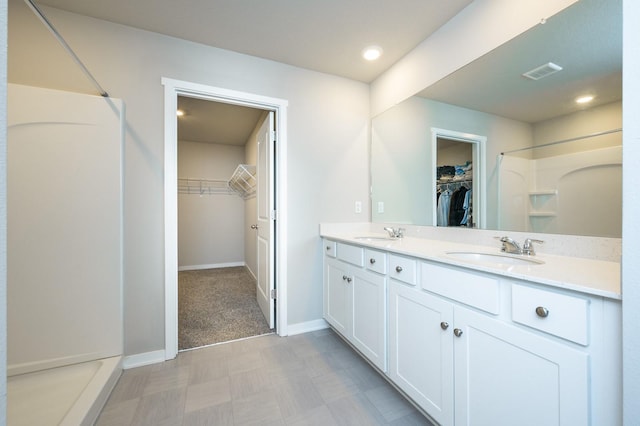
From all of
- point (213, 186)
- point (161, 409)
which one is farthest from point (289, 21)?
point (213, 186)

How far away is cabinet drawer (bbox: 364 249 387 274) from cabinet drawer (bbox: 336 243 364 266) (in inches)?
2.3

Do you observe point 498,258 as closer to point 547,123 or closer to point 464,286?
point 464,286

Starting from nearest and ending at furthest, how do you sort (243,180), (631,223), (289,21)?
(631,223)
(289,21)
(243,180)

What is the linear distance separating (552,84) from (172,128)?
236 cm

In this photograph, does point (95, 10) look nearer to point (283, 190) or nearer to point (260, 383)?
point (283, 190)

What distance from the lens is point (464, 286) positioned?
109 centimetres

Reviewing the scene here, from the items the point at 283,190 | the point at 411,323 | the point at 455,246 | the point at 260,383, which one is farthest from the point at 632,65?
the point at 260,383

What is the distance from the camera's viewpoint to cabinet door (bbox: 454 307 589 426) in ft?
2.50

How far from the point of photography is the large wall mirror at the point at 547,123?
43.3 inches

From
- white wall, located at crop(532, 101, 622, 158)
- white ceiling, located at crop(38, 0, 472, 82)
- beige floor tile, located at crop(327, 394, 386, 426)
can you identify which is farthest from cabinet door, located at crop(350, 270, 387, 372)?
white ceiling, located at crop(38, 0, 472, 82)

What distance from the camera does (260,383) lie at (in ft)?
5.42

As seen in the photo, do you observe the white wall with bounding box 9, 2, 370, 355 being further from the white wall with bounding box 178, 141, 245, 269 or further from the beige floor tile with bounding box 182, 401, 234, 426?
the white wall with bounding box 178, 141, 245, 269

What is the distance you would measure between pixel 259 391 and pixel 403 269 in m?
1.15

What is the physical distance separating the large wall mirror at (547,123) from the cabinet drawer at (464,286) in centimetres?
59
